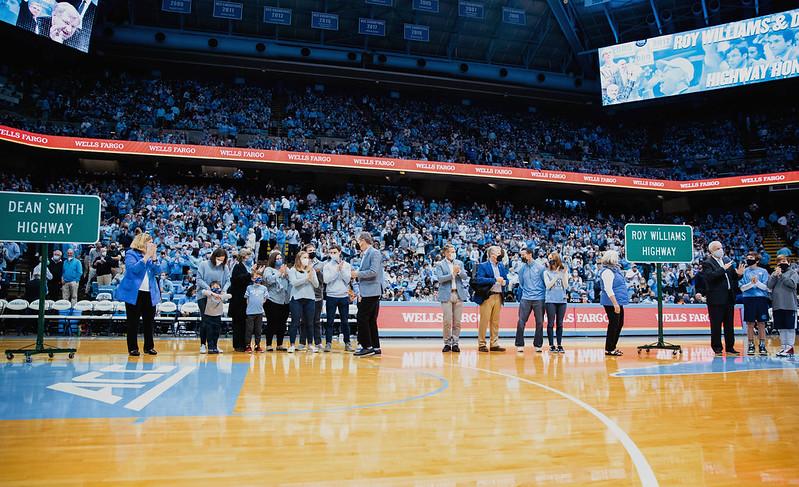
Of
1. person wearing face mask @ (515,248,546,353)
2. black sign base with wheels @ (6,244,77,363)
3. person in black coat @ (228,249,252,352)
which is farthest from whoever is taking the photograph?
person wearing face mask @ (515,248,546,353)

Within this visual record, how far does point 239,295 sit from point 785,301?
9.16 m

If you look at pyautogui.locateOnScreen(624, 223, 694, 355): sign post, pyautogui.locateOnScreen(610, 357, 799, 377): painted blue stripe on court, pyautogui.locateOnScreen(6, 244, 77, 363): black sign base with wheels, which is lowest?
pyautogui.locateOnScreen(610, 357, 799, 377): painted blue stripe on court

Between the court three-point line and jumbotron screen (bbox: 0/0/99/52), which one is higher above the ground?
jumbotron screen (bbox: 0/0/99/52)

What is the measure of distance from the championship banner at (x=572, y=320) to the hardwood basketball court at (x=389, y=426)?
7855mm

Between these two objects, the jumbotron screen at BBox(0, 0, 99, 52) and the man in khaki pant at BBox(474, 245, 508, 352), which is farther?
the jumbotron screen at BBox(0, 0, 99, 52)

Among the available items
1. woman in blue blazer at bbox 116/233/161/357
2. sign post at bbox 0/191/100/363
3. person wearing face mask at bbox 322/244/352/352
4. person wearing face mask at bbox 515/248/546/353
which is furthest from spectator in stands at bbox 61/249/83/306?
person wearing face mask at bbox 515/248/546/353

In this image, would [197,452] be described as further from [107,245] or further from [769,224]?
[769,224]

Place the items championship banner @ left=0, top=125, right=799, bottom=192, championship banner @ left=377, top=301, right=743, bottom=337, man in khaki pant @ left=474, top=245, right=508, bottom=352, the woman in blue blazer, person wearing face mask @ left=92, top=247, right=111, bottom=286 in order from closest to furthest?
1. the woman in blue blazer
2. man in khaki pant @ left=474, top=245, right=508, bottom=352
3. championship banner @ left=377, top=301, right=743, bottom=337
4. person wearing face mask @ left=92, top=247, right=111, bottom=286
5. championship banner @ left=0, top=125, right=799, bottom=192

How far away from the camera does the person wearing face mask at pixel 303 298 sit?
9539 millimetres

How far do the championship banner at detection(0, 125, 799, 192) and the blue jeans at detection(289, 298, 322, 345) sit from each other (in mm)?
16235

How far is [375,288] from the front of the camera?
9.20m

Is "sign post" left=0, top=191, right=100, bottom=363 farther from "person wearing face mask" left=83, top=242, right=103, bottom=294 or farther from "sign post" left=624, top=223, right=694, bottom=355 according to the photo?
"sign post" left=624, top=223, right=694, bottom=355

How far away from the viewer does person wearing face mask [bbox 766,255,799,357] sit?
9570mm

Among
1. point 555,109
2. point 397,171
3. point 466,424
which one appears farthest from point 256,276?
point 555,109
